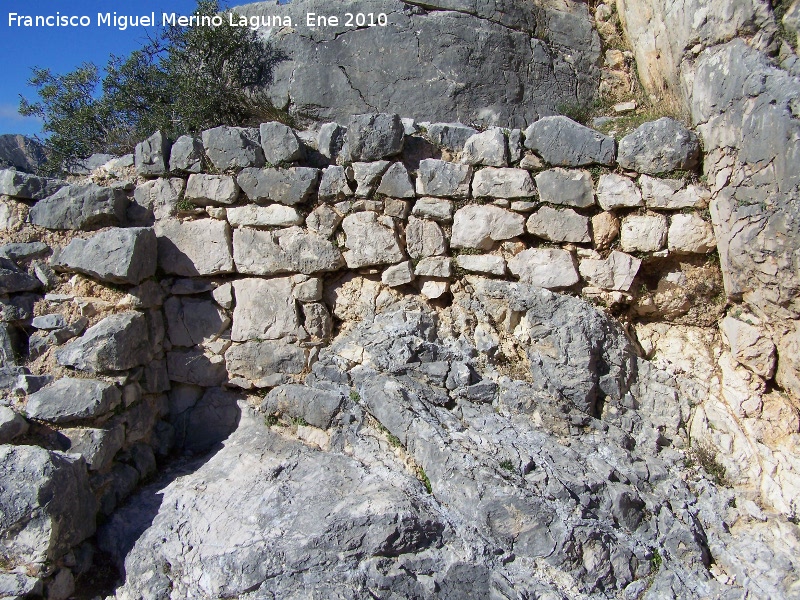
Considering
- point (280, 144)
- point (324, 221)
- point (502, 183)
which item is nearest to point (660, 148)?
point (502, 183)

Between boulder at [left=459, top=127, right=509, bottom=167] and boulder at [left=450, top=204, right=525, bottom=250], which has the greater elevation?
boulder at [left=459, top=127, right=509, bottom=167]

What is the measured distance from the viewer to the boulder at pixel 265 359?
4.10 metres

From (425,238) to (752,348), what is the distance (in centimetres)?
212

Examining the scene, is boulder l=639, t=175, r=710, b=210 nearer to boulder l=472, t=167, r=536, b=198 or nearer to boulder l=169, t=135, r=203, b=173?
boulder l=472, t=167, r=536, b=198

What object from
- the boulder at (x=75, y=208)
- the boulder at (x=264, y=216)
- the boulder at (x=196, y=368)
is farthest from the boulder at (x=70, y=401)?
the boulder at (x=264, y=216)

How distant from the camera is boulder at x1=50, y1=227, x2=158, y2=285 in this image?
3758mm

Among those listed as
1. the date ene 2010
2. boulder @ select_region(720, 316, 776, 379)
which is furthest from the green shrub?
boulder @ select_region(720, 316, 776, 379)

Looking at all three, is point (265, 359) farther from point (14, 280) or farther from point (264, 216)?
point (14, 280)

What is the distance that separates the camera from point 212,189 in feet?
13.8

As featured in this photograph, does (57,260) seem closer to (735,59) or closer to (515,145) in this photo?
(515,145)

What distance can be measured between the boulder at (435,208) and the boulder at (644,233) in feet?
3.76

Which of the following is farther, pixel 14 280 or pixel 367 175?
pixel 367 175

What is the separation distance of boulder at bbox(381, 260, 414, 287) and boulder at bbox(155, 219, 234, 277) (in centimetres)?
110

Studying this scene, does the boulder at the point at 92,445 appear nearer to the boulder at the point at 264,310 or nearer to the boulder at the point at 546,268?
the boulder at the point at 264,310
